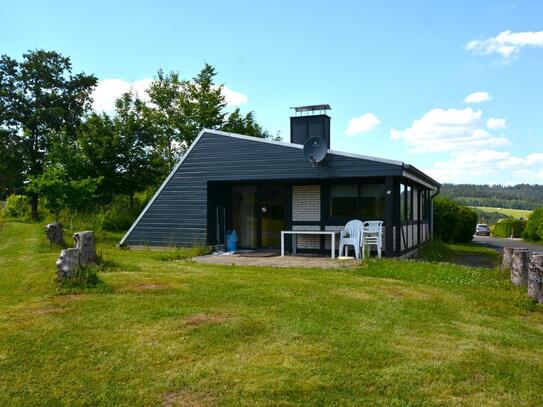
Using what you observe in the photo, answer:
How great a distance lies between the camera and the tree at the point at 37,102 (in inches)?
1300

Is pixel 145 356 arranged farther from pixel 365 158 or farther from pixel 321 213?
pixel 321 213

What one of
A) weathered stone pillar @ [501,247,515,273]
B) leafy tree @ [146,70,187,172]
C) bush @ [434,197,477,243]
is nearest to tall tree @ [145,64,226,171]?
leafy tree @ [146,70,187,172]

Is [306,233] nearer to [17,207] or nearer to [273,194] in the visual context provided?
[273,194]

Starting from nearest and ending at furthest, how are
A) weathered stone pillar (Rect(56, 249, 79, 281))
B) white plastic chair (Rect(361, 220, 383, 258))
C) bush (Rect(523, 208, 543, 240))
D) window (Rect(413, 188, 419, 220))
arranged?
weathered stone pillar (Rect(56, 249, 79, 281)) < white plastic chair (Rect(361, 220, 383, 258)) < window (Rect(413, 188, 419, 220)) < bush (Rect(523, 208, 543, 240))

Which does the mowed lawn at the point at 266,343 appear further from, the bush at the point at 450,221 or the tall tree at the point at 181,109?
the tall tree at the point at 181,109

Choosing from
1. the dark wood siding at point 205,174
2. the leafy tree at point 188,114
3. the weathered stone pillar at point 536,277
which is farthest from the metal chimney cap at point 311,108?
the leafy tree at point 188,114

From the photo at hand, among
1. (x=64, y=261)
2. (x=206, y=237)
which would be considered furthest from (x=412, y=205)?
(x=64, y=261)

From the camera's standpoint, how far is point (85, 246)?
29.4 feet

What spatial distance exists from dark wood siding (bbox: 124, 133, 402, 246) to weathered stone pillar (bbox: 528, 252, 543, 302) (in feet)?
19.6

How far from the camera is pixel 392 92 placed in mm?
14039

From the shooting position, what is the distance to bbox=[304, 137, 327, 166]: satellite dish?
12.6 metres

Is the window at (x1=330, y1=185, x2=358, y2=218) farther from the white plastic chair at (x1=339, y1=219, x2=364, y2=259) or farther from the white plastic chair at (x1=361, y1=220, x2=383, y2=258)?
the white plastic chair at (x1=361, y1=220, x2=383, y2=258)

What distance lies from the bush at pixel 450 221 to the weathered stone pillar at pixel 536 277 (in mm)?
17622

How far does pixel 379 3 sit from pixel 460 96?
498 centimetres
